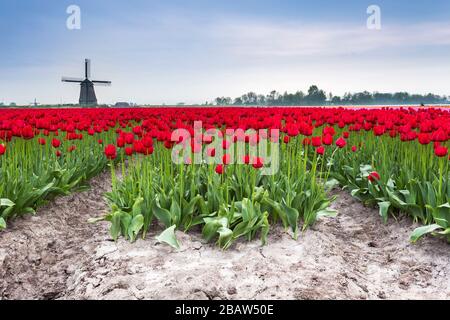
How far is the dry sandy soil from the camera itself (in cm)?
404

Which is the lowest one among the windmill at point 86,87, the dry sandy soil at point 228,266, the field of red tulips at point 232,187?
the dry sandy soil at point 228,266

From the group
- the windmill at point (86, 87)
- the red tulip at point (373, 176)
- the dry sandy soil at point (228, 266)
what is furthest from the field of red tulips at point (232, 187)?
the windmill at point (86, 87)

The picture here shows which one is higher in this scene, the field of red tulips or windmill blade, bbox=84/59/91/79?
windmill blade, bbox=84/59/91/79

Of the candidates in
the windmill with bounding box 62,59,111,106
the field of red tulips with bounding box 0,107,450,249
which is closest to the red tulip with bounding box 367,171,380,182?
the field of red tulips with bounding box 0,107,450,249

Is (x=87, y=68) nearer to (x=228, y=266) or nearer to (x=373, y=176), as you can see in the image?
(x=373, y=176)

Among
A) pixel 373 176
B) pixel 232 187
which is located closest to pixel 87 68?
pixel 232 187

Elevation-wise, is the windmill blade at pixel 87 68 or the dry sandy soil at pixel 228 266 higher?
the windmill blade at pixel 87 68

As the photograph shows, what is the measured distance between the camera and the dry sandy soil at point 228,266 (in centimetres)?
404

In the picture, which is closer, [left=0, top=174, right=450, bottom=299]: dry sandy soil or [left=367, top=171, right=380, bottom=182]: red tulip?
[left=0, top=174, right=450, bottom=299]: dry sandy soil

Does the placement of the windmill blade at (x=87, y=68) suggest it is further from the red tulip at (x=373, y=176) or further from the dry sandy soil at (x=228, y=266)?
the red tulip at (x=373, y=176)

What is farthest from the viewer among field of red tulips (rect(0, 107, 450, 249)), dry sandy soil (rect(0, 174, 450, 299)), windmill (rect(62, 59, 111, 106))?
windmill (rect(62, 59, 111, 106))

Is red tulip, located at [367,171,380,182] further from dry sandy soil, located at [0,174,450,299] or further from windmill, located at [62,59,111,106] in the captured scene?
windmill, located at [62,59,111,106]

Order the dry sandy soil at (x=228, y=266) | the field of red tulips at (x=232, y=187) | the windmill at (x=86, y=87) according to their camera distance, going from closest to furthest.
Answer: the dry sandy soil at (x=228, y=266) < the field of red tulips at (x=232, y=187) < the windmill at (x=86, y=87)
